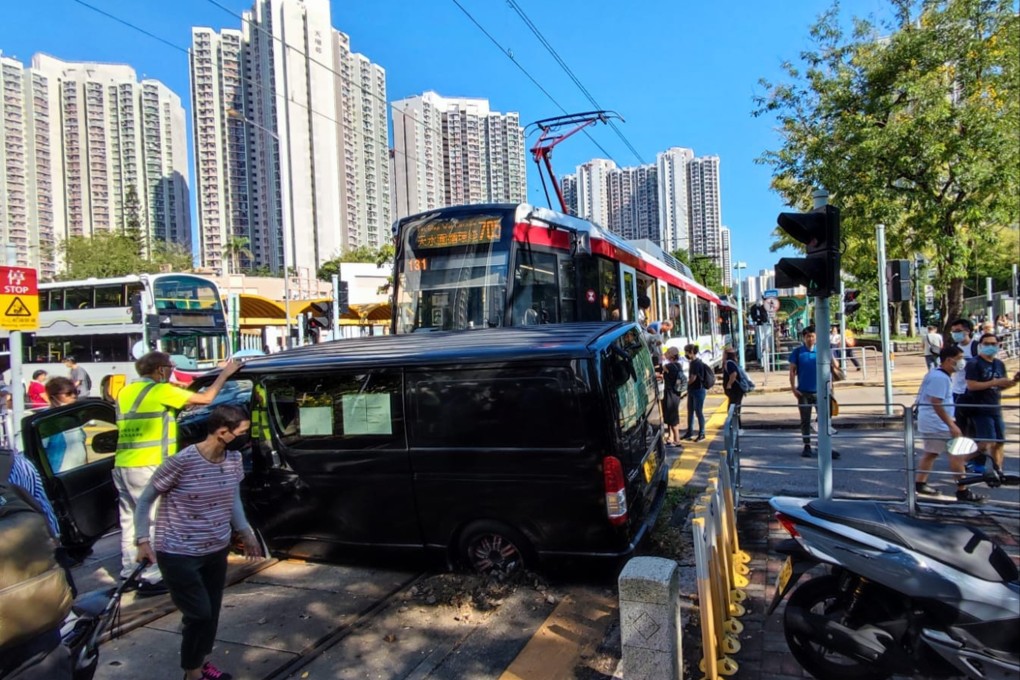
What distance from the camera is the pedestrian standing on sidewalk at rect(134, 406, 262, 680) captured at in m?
3.40

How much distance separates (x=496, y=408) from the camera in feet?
15.0

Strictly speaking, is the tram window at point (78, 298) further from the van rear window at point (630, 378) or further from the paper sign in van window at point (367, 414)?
the van rear window at point (630, 378)

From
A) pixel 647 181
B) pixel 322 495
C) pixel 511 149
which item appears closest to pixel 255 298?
pixel 511 149

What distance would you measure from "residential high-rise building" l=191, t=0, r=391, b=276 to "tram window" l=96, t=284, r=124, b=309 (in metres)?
7.58

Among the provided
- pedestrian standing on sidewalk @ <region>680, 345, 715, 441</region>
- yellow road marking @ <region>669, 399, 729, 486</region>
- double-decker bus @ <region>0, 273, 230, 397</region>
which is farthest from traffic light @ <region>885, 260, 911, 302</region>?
double-decker bus @ <region>0, 273, 230, 397</region>

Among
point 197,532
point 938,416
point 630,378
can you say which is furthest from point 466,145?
point 197,532

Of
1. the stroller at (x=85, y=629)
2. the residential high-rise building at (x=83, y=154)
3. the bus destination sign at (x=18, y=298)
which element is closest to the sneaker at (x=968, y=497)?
the stroller at (x=85, y=629)

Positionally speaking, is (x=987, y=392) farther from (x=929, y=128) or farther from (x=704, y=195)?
(x=704, y=195)

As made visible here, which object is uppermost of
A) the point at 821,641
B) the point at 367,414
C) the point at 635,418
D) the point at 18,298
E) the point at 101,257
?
the point at 101,257

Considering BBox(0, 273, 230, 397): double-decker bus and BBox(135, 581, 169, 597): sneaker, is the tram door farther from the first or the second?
BBox(0, 273, 230, 397): double-decker bus

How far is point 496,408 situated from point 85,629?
2597mm

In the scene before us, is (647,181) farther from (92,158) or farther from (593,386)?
(92,158)

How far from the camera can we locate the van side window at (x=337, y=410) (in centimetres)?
486

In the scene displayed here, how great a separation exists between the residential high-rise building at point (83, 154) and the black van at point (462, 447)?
38.5m
